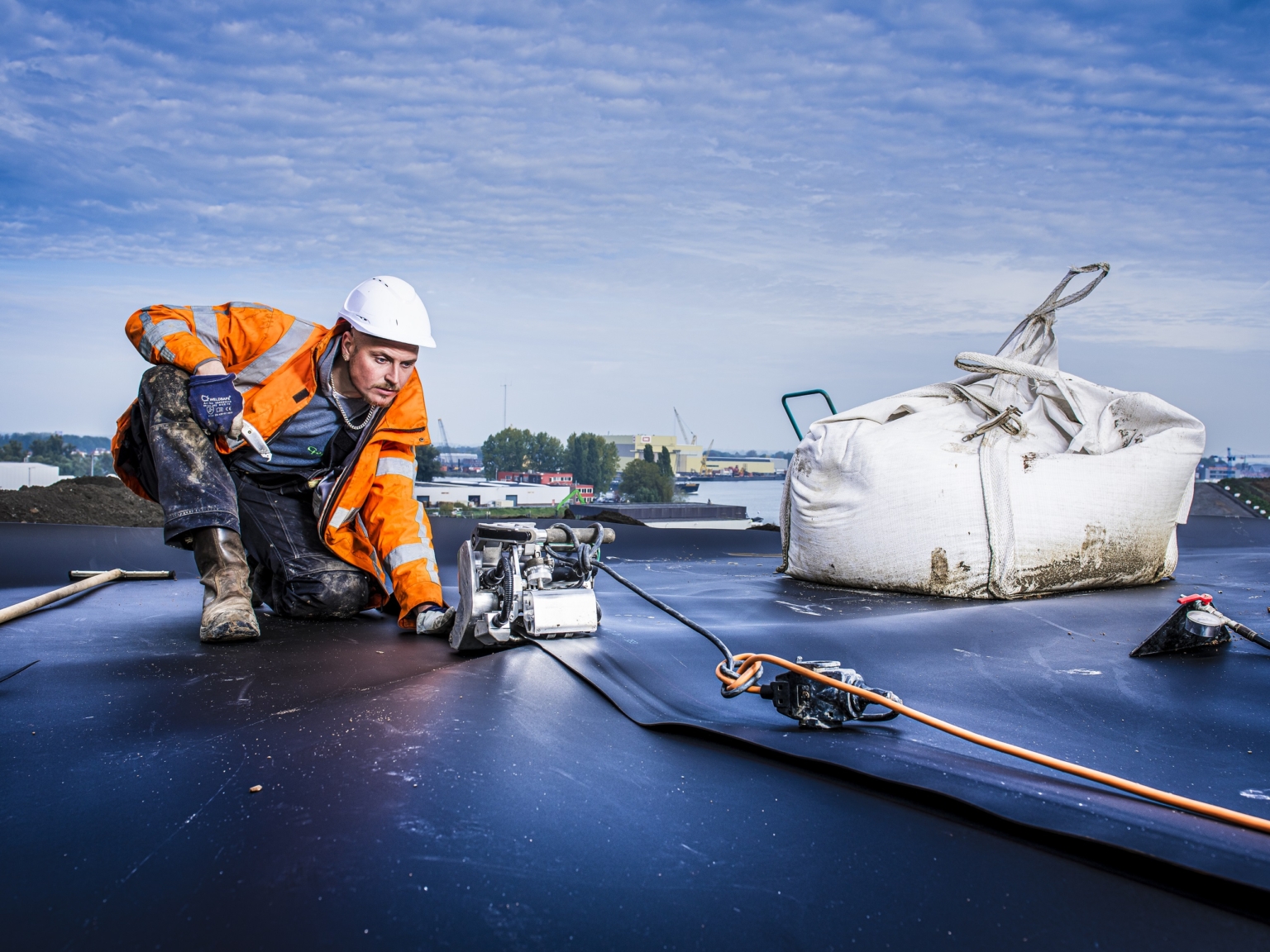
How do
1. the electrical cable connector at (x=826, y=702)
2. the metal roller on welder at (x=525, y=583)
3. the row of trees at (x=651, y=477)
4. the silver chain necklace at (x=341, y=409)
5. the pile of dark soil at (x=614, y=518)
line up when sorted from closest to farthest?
the electrical cable connector at (x=826, y=702) < the metal roller on welder at (x=525, y=583) < the silver chain necklace at (x=341, y=409) < the pile of dark soil at (x=614, y=518) < the row of trees at (x=651, y=477)

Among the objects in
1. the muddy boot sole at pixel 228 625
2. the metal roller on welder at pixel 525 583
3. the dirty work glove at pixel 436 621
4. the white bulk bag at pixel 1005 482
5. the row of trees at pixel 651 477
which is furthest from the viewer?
the row of trees at pixel 651 477

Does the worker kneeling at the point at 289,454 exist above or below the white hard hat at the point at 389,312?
below

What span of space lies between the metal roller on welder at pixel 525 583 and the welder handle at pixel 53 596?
128 centimetres

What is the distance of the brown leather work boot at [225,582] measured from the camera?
7.05ft

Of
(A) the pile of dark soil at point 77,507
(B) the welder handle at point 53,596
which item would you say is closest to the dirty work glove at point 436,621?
(B) the welder handle at point 53,596

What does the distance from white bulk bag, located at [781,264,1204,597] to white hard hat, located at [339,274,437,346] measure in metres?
1.48

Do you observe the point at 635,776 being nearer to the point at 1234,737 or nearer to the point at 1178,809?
the point at 1178,809

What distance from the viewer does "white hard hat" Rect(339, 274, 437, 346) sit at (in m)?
2.34

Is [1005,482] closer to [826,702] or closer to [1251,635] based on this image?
[1251,635]

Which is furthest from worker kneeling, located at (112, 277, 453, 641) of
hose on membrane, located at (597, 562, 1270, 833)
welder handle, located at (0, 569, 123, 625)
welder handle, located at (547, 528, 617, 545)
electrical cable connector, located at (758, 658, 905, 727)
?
electrical cable connector, located at (758, 658, 905, 727)

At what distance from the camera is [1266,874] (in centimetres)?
91

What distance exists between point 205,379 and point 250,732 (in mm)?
1210

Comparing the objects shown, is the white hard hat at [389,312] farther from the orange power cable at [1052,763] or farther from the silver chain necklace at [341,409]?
the orange power cable at [1052,763]

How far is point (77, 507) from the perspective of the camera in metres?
5.75
